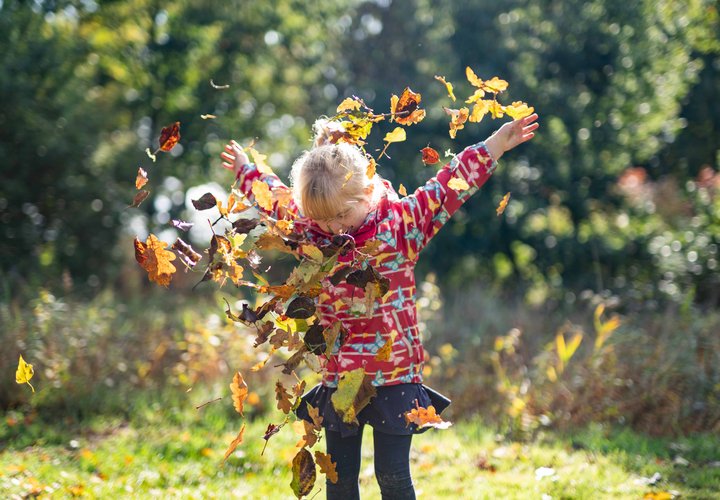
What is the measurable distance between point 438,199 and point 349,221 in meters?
0.33

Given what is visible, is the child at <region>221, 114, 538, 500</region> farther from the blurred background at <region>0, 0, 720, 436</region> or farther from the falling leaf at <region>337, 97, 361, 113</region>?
the blurred background at <region>0, 0, 720, 436</region>

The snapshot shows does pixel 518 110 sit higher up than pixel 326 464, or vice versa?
pixel 518 110

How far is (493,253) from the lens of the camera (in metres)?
11.8

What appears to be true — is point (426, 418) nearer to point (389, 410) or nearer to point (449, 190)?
point (389, 410)

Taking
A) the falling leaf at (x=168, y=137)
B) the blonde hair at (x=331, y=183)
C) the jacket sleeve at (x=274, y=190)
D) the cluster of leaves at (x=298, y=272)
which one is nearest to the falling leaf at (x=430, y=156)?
the cluster of leaves at (x=298, y=272)

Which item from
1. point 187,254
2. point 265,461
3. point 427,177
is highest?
point 427,177

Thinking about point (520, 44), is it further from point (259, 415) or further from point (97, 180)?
point (259, 415)

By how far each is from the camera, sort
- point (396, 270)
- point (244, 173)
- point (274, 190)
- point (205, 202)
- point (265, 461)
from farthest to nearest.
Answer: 1. point (265, 461)
2. point (244, 173)
3. point (396, 270)
4. point (274, 190)
5. point (205, 202)

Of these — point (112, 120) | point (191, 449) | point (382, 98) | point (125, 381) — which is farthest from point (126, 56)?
point (191, 449)

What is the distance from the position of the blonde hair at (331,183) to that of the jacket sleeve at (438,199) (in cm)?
16

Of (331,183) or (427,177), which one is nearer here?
(331,183)

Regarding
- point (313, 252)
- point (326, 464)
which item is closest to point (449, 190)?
point (313, 252)

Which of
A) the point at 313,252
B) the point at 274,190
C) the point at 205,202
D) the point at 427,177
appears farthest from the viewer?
the point at 427,177

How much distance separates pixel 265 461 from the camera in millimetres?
4512
